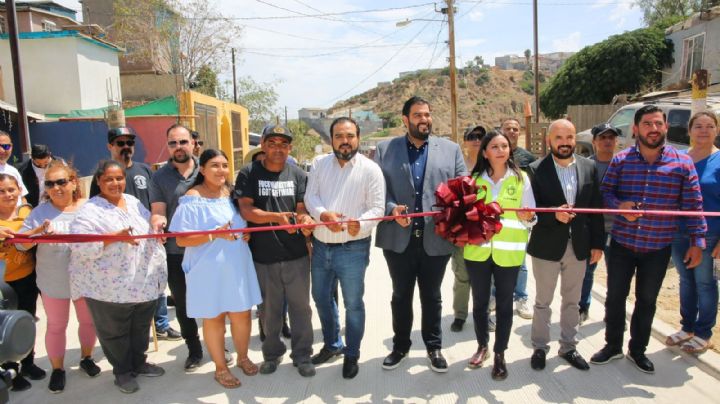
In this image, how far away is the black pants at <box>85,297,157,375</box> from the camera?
354 cm

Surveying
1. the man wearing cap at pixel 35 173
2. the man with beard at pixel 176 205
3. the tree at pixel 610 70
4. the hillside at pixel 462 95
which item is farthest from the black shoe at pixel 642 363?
the hillside at pixel 462 95

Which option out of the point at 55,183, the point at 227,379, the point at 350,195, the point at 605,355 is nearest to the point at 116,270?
the point at 55,183

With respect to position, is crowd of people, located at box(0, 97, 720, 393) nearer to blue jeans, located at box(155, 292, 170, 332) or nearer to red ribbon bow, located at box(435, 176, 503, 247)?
red ribbon bow, located at box(435, 176, 503, 247)

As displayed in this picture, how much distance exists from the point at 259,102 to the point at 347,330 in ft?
110

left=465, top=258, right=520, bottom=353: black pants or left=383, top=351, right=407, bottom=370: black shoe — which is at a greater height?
left=465, top=258, right=520, bottom=353: black pants

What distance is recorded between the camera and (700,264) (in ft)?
12.8

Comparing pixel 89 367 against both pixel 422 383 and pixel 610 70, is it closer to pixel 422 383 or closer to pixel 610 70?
pixel 422 383

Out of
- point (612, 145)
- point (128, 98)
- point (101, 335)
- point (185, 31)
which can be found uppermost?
point (185, 31)

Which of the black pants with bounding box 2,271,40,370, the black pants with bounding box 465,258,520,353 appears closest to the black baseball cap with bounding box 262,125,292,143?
the black pants with bounding box 465,258,520,353

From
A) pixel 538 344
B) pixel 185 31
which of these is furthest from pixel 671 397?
pixel 185 31

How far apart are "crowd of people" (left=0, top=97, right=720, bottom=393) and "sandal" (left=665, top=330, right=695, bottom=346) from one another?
14mm

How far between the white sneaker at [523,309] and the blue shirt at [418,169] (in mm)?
1911

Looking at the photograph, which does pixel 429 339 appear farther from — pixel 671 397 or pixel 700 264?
pixel 700 264

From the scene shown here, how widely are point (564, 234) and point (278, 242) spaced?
220 centimetres
